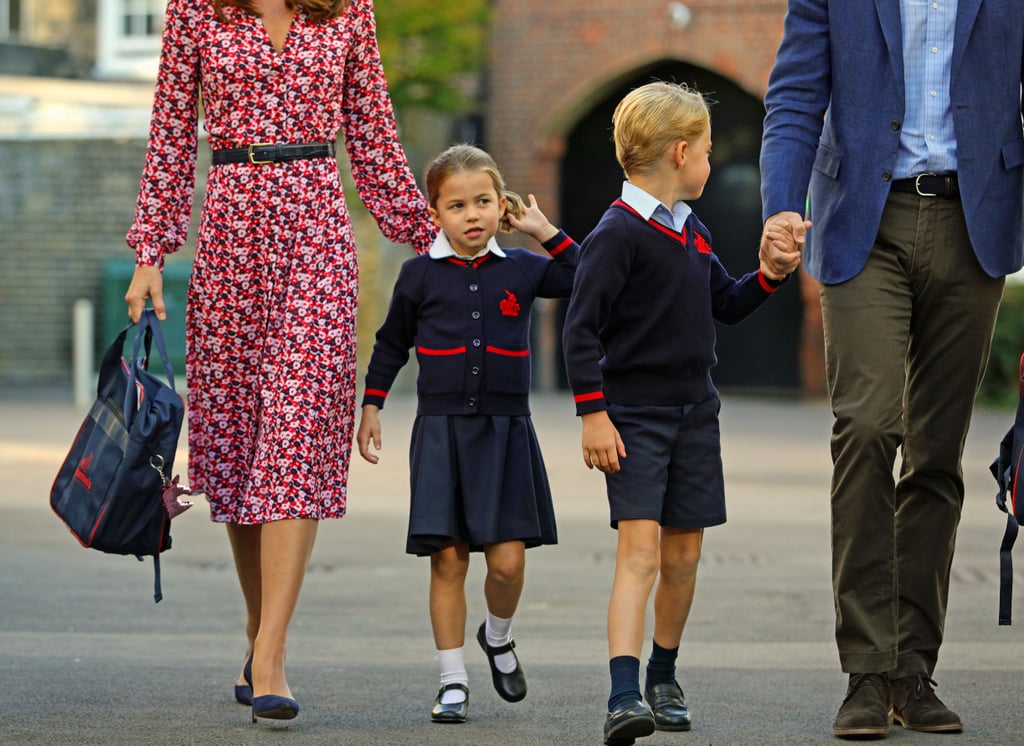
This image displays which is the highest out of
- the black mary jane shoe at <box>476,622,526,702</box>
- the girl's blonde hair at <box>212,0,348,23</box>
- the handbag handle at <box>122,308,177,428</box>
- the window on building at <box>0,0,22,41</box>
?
the window on building at <box>0,0,22,41</box>

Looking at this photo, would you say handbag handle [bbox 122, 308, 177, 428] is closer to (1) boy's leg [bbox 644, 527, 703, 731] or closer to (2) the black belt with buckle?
(1) boy's leg [bbox 644, 527, 703, 731]

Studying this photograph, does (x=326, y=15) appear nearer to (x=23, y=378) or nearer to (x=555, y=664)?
(x=555, y=664)

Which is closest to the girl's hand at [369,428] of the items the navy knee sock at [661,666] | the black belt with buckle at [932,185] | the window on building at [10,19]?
the navy knee sock at [661,666]

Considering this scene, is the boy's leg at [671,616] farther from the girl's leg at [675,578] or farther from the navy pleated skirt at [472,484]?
the navy pleated skirt at [472,484]

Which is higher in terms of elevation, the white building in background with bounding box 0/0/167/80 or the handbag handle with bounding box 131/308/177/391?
the white building in background with bounding box 0/0/167/80

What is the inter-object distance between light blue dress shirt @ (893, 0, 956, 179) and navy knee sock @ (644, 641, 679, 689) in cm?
133

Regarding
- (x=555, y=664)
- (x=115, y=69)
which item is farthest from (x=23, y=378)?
(x=555, y=664)

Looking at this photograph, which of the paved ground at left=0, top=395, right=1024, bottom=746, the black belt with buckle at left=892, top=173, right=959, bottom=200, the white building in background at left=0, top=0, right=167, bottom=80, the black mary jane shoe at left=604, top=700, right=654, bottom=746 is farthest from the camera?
the white building in background at left=0, top=0, right=167, bottom=80

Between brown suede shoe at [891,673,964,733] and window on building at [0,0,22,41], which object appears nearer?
brown suede shoe at [891,673,964,733]

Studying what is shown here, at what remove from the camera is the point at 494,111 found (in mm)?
21172

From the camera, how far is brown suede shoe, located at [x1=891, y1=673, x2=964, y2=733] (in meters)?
4.48

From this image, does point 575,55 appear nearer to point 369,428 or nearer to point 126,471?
point 369,428

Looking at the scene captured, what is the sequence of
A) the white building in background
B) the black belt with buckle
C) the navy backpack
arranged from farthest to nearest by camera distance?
the white building in background, the black belt with buckle, the navy backpack

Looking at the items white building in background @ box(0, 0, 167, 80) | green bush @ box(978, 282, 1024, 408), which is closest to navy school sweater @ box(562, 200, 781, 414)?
green bush @ box(978, 282, 1024, 408)
